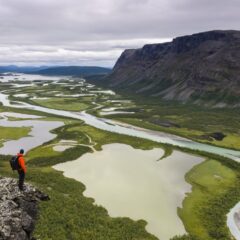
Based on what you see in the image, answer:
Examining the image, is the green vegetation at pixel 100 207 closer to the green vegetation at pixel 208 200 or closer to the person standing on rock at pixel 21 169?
the green vegetation at pixel 208 200

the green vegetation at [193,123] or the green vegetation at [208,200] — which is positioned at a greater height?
the green vegetation at [208,200]

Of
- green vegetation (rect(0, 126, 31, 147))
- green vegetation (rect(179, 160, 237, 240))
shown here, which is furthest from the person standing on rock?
green vegetation (rect(0, 126, 31, 147))

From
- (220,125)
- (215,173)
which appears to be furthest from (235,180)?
(220,125)

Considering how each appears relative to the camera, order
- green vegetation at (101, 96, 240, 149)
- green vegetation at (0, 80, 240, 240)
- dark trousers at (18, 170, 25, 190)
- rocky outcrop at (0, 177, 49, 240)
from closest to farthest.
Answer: rocky outcrop at (0, 177, 49, 240) < dark trousers at (18, 170, 25, 190) < green vegetation at (0, 80, 240, 240) < green vegetation at (101, 96, 240, 149)

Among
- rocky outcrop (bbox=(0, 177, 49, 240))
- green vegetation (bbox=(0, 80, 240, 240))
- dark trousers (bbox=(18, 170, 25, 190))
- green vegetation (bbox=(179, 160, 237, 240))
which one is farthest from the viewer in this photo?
green vegetation (bbox=(179, 160, 237, 240))

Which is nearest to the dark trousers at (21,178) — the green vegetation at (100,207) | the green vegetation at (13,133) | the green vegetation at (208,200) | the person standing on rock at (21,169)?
the person standing on rock at (21,169)

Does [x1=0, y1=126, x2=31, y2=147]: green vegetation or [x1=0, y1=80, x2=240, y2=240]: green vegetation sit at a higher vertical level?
[x1=0, y1=80, x2=240, y2=240]: green vegetation

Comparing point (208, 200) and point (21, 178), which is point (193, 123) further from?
point (21, 178)

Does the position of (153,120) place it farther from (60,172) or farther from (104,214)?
(104,214)

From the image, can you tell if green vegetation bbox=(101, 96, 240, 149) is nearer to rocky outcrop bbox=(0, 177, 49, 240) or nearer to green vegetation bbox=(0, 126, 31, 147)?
green vegetation bbox=(0, 126, 31, 147)

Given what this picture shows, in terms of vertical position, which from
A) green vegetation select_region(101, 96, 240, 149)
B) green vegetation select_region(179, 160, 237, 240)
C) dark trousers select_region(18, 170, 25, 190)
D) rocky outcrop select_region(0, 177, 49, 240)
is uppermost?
dark trousers select_region(18, 170, 25, 190)
